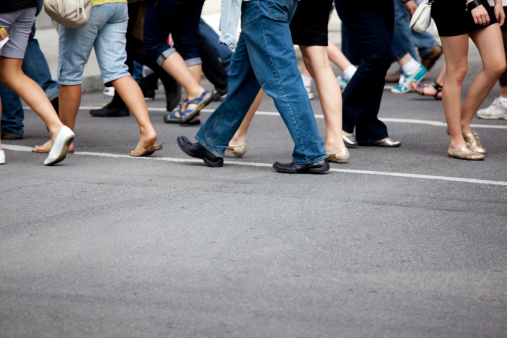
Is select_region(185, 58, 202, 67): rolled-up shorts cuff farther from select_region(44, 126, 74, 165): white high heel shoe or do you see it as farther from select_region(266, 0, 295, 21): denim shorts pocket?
select_region(266, 0, 295, 21): denim shorts pocket

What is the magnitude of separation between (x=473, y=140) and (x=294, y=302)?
10.4 feet

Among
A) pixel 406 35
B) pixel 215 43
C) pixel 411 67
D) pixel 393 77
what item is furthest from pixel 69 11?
pixel 393 77

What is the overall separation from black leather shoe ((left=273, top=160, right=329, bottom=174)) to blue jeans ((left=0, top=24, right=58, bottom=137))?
2432 mm

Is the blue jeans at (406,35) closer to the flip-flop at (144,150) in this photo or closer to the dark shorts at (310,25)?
the dark shorts at (310,25)

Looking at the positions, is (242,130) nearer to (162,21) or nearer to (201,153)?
(201,153)

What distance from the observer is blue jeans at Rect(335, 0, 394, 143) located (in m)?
5.45

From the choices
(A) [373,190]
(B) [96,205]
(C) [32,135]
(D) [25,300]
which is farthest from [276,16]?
(C) [32,135]

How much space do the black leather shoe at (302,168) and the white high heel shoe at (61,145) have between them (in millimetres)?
1371

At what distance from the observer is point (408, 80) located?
8.98 m

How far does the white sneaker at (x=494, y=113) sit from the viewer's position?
7.13m

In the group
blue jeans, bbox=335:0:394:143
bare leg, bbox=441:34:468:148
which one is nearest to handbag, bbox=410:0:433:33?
bare leg, bbox=441:34:468:148

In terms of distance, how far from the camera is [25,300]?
2.80 metres

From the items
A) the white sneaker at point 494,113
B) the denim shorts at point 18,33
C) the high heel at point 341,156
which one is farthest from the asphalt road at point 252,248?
the white sneaker at point 494,113

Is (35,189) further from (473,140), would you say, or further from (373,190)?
(473,140)
